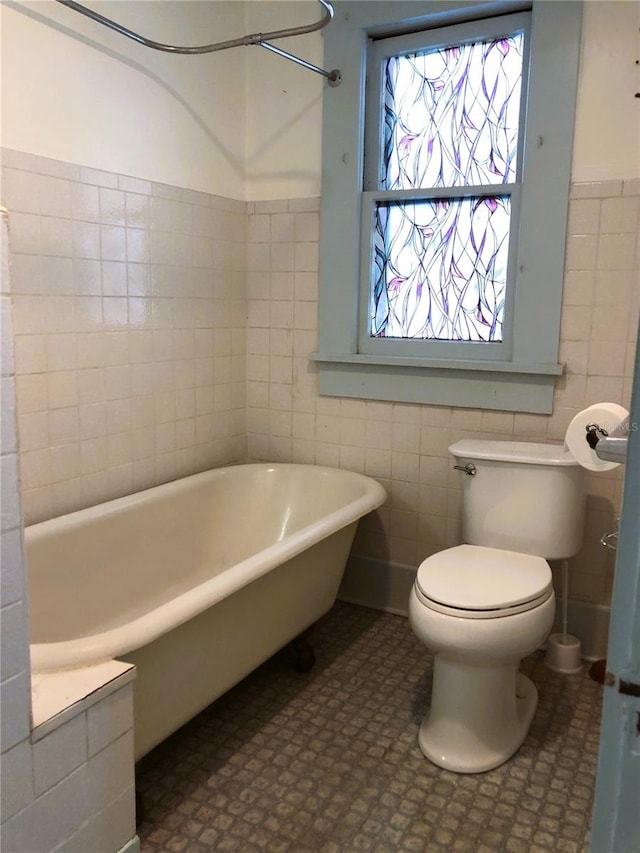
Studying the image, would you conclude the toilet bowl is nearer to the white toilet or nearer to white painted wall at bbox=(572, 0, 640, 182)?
the white toilet

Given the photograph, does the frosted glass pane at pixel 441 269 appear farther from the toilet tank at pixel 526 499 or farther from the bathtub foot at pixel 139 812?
the bathtub foot at pixel 139 812

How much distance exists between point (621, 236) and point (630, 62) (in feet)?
1.77

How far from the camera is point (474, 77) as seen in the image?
8.14 feet

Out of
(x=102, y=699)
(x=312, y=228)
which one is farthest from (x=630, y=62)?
(x=102, y=699)

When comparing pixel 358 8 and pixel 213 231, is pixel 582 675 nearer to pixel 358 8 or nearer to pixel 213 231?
pixel 213 231

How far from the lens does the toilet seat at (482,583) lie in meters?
1.80

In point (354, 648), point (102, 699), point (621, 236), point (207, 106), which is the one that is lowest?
point (354, 648)

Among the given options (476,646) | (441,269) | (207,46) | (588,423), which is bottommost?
(476,646)

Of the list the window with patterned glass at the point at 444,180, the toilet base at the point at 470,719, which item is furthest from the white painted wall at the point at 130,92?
the toilet base at the point at 470,719

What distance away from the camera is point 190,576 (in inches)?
99.7

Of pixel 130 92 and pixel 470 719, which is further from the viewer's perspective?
pixel 130 92

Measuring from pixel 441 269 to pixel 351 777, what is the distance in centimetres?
180

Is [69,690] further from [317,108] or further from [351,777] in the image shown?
[317,108]

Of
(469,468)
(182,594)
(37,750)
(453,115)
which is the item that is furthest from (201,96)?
(37,750)
